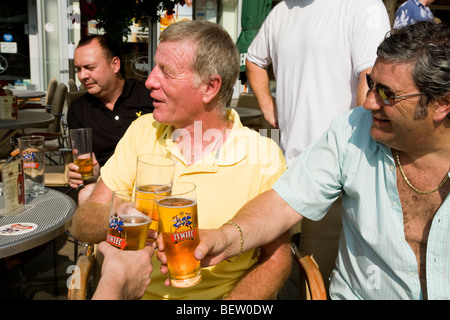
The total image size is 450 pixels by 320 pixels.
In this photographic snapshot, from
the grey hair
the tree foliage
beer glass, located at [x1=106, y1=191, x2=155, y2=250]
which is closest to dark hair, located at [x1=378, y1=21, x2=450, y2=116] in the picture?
the grey hair

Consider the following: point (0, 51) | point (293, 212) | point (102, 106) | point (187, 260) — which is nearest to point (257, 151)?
point (293, 212)

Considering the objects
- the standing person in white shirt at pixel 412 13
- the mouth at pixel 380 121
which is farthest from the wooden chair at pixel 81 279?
the standing person in white shirt at pixel 412 13

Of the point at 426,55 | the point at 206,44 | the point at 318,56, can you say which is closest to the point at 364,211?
the point at 426,55

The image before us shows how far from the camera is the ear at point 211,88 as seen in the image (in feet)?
6.34

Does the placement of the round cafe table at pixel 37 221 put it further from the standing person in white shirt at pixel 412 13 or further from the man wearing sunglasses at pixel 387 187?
the standing person in white shirt at pixel 412 13

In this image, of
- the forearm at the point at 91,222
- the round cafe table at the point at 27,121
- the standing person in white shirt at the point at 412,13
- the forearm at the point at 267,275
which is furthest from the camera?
the round cafe table at the point at 27,121

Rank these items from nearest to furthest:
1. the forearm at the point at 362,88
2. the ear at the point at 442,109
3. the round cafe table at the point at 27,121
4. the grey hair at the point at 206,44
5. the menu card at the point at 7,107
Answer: the ear at the point at 442,109 < the grey hair at the point at 206,44 < the forearm at the point at 362,88 < the round cafe table at the point at 27,121 < the menu card at the point at 7,107

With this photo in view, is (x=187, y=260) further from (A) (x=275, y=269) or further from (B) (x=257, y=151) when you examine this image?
(B) (x=257, y=151)

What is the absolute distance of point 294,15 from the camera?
9.48 ft

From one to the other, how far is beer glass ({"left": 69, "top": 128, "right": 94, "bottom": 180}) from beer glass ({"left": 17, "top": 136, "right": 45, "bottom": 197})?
6.9 inches

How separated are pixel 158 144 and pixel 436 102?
1.13 meters

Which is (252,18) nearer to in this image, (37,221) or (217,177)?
(217,177)

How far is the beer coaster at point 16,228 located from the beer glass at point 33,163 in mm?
435
